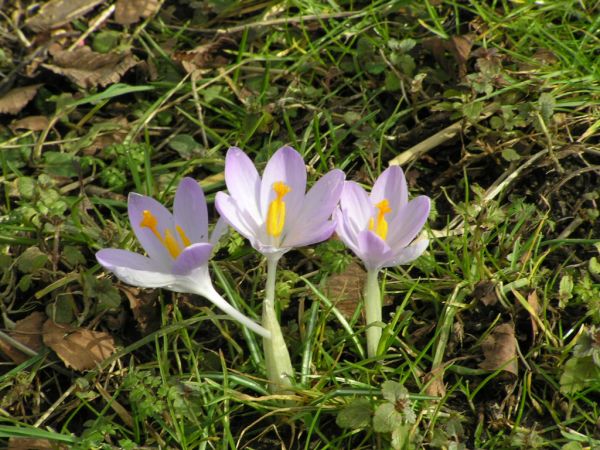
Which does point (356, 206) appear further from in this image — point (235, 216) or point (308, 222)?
point (235, 216)

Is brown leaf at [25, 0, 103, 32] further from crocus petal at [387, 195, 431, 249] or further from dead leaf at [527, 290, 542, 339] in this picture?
dead leaf at [527, 290, 542, 339]

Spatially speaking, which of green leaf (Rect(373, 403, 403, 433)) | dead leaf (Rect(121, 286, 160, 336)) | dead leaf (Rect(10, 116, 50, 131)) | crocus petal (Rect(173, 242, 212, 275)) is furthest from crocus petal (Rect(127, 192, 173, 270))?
dead leaf (Rect(10, 116, 50, 131))

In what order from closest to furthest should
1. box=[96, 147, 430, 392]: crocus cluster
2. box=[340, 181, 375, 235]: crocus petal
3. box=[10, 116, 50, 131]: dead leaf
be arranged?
box=[96, 147, 430, 392]: crocus cluster → box=[340, 181, 375, 235]: crocus petal → box=[10, 116, 50, 131]: dead leaf

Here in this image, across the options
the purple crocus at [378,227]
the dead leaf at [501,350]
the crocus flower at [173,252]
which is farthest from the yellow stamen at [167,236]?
the dead leaf at [501,350]

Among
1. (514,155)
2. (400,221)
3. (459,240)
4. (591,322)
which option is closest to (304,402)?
(400,221)

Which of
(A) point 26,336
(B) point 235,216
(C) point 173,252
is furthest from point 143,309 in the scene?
(B) point 235,216
